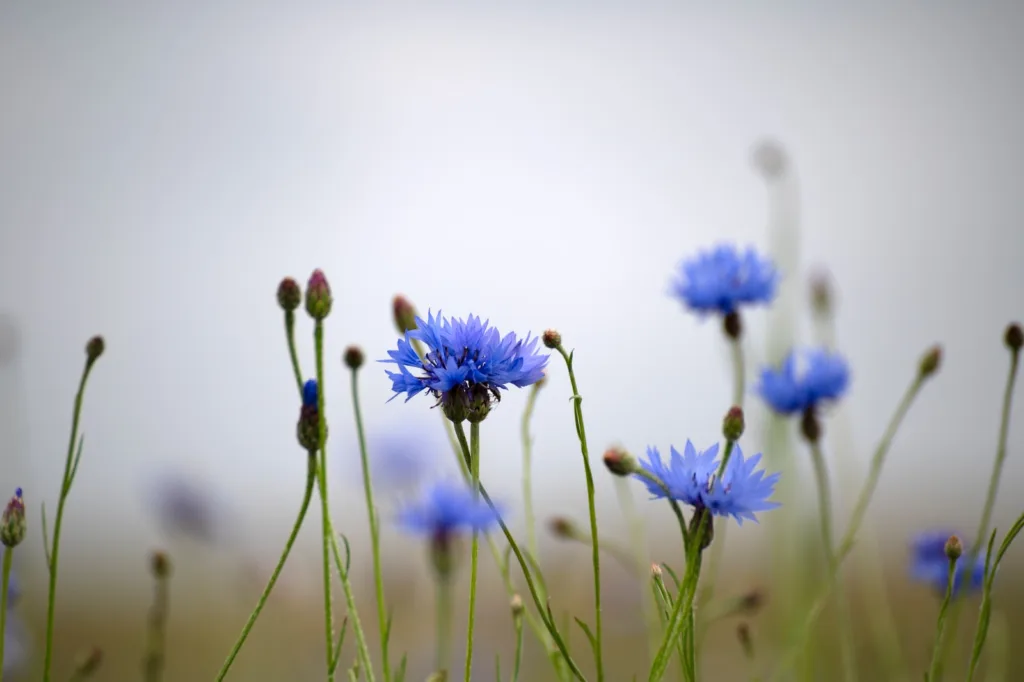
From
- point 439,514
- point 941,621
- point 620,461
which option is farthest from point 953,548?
point 439,514

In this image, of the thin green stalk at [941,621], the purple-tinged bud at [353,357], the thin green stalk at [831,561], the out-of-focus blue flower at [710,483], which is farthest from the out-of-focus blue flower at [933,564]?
the purple-tinged bud at [353,357]

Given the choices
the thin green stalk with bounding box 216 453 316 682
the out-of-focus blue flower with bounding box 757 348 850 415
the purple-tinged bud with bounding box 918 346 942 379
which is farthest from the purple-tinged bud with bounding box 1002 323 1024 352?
the thin green stalk with bounding box 216 453 316 682

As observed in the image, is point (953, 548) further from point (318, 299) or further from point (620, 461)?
point (318, 299)

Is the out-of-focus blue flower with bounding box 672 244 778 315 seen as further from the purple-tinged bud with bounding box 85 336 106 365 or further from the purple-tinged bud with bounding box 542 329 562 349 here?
the purple-tinged bud with bounding box 85 336 106 365

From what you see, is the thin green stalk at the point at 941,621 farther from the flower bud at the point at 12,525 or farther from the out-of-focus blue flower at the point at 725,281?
the flower bud at the point at 12,525

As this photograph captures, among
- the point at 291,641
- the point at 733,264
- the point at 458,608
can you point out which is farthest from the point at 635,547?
the point at 458,608

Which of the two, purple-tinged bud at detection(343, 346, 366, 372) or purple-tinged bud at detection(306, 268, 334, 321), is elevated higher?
purple-tinged bud at detection(306, 268, 334, 321)

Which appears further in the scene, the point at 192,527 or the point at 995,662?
the point at 192,527

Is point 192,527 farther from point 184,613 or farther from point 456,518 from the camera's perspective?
point 184,613
